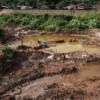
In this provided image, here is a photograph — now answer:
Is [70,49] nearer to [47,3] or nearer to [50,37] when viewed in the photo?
[50,37]

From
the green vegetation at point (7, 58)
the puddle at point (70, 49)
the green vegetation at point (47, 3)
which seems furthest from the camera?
the green vegetation at point (47, 3)

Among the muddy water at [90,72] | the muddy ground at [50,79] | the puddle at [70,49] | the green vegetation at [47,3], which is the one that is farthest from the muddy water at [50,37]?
the green vegetation at [47,3]

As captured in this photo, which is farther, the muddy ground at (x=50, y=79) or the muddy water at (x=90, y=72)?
the muddy water at (x=90, y=72)

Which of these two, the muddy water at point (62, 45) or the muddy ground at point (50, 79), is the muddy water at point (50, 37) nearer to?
the muddy water at point (62, 45)

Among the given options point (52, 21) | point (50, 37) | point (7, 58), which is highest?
point (52, 21)

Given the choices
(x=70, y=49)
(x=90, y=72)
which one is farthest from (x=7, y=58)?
(x=70, y=49)

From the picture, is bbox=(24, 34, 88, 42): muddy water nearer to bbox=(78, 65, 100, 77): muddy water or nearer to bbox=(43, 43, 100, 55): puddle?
bbox=(43, 43, 100, 55): puddle

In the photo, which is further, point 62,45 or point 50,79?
point 62,45

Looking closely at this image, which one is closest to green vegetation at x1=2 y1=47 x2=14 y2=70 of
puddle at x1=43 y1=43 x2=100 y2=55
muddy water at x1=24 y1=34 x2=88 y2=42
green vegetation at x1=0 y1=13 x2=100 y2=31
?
puddle at x1=43 y1=43 x2=100 y2=55
